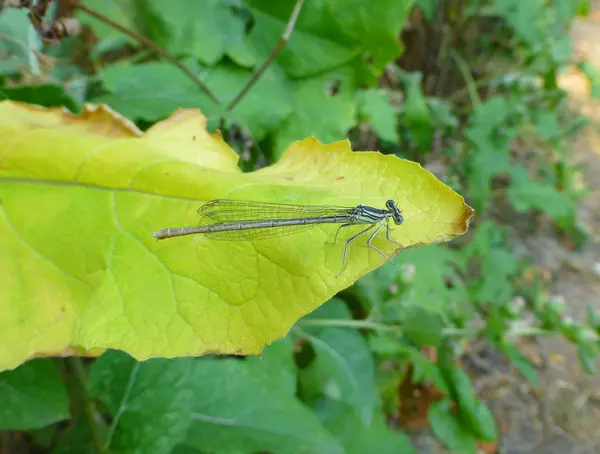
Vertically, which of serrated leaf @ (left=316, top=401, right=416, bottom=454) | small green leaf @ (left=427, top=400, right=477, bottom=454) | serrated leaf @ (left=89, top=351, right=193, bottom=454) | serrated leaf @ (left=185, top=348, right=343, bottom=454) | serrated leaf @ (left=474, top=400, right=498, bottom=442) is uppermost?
serrated leaf @ (left=89, top=351, right=193, bottom=454)

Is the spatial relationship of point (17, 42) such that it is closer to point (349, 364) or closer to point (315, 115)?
point (315, 115)

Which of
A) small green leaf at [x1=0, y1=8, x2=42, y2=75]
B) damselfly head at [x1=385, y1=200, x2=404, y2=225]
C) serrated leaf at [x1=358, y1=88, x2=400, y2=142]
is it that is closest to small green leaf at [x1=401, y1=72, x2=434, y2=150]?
serrated leaf at [x1=358, y1=88, x2=400, y2=142]

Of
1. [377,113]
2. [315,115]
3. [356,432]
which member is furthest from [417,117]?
[356,432]

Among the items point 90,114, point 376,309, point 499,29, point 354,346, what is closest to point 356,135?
point 376,309

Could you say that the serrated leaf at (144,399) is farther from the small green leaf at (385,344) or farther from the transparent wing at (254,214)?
the small green leaf at (385,344)

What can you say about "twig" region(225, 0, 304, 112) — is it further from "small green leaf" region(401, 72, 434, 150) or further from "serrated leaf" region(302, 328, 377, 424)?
"small green leaf" region(401, 72, 434, 150)

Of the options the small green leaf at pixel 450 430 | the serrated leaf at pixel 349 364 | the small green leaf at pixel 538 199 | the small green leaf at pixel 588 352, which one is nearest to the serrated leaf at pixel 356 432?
the small green leaf at pixel 450 430

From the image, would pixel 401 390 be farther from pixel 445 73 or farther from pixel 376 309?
pixel 445 73
